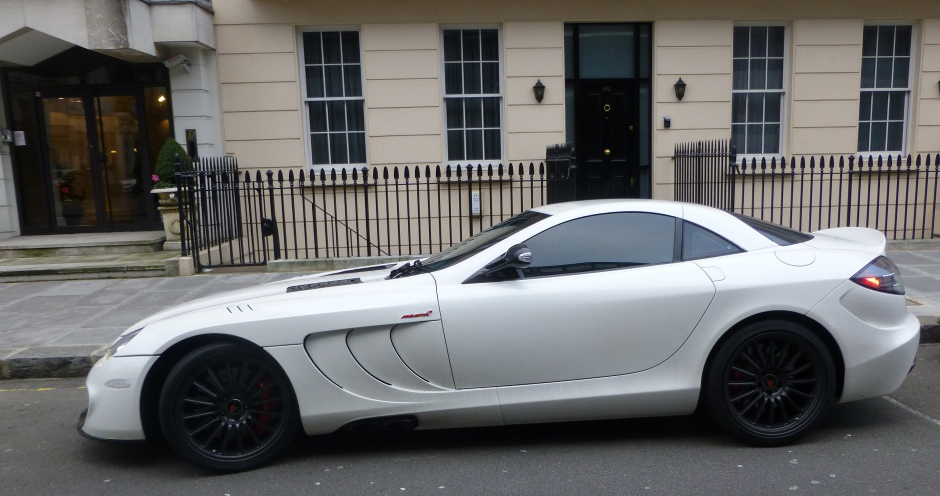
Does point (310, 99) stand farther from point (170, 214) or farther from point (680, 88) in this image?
point (680, 88)

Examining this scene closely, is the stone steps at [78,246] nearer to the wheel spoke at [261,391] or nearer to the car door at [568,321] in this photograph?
the wheel spoke at [261,391]

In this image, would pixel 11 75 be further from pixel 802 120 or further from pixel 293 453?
pixel 802 120

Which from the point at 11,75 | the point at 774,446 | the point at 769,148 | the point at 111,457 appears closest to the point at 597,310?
the point at 774,446

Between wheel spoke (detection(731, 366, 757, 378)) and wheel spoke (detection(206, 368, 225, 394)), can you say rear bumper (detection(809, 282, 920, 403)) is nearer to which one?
wheel spoke (detection(731, 366, 757, 378))

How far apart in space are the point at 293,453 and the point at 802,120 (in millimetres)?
10159

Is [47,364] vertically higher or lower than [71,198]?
lower

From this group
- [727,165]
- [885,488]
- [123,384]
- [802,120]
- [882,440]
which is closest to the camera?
[885,488]

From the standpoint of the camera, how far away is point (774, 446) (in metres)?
4.06

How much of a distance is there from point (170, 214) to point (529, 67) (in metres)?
5.81

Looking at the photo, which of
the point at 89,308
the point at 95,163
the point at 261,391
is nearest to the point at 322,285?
the point at 261,391

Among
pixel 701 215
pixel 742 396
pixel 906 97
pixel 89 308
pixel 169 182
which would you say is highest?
pixel 906 97

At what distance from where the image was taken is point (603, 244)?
4199mm

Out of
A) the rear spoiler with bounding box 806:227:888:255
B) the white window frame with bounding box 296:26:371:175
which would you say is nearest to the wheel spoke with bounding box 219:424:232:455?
the rear spoiler with bounding box 806:227:888:255

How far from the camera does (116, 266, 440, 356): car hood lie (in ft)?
12.7
